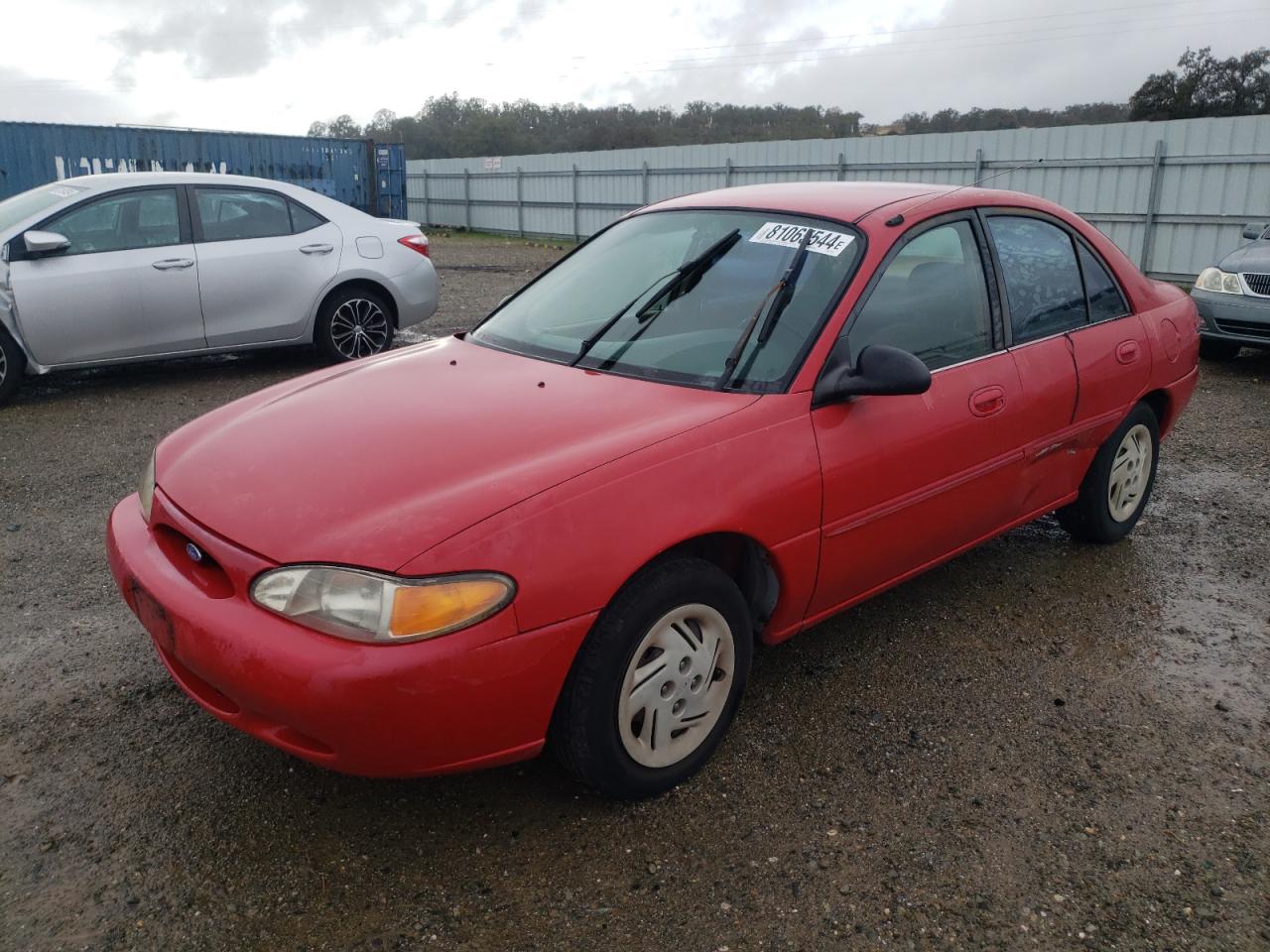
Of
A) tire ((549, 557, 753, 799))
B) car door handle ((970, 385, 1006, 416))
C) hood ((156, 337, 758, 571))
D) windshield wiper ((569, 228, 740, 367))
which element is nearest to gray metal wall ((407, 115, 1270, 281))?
car door handle ((970, 385, 1006, 416))

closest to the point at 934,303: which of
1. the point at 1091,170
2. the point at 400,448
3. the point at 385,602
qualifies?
the point at 400,448

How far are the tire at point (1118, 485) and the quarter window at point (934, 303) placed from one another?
1082mm

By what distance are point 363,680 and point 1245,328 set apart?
8.65 meters

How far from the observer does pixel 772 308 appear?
3.09 metres

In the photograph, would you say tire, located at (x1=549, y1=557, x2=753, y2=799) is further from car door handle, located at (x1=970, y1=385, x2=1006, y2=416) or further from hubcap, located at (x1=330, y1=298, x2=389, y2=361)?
hubcap, located at (x1=330, y1=298, x2=389, y2=361)

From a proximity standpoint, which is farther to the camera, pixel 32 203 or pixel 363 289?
pixel 363 289

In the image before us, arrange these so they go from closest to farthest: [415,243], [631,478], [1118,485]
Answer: [631,478] → [1118,485] → [415,243]

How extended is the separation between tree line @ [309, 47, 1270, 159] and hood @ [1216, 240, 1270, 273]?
30.6ft

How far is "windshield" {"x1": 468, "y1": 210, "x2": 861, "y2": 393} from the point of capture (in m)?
3.02

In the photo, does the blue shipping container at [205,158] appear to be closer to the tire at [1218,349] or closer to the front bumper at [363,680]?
the tire at [1218,349]

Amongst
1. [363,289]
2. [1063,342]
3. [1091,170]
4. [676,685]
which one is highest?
[1091,170]

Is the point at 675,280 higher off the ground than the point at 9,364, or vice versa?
the point at 675,280

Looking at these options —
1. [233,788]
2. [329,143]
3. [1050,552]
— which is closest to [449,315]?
[1050,552]

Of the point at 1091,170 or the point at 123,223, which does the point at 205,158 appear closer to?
the point at 123,223
